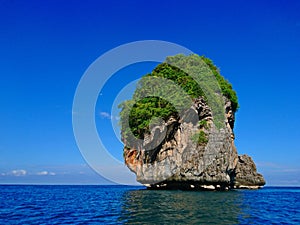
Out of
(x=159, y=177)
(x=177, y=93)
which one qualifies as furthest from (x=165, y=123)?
(x=159, y=177)

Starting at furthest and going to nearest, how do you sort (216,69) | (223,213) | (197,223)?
1. (216,69)
2. (223,213)
3. (197,223)

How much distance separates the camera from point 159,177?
4900cm

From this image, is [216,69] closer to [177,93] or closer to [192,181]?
[177,93]

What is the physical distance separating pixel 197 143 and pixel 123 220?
3092 cm

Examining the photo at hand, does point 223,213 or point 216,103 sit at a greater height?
point 216,103

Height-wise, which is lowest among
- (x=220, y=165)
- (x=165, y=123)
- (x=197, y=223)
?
(x=197, y=223)

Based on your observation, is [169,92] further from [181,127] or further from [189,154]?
[189,154]

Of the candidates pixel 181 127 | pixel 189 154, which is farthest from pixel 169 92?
pixel 189 154

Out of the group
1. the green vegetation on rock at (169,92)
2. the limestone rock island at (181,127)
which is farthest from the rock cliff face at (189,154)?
the green vegetation on rock at (169,92)

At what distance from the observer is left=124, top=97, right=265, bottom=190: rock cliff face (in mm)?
46219

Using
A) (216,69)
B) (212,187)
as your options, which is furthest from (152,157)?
(216,69)

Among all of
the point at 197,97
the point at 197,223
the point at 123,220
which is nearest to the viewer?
the point at 197,223

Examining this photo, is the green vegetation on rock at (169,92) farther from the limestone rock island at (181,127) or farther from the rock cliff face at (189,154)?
the rock cliff face at (189,154)

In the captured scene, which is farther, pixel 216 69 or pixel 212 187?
pixel 216 69
